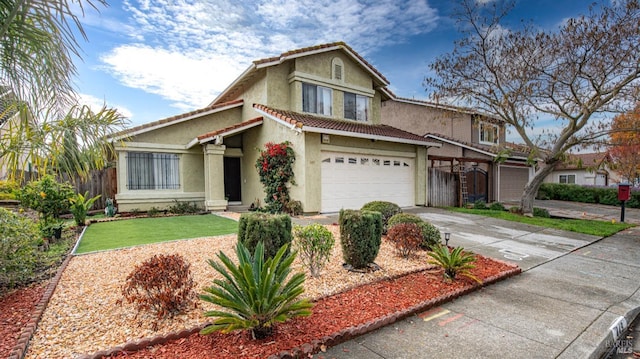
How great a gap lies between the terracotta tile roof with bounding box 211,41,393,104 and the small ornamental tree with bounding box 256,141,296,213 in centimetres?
359

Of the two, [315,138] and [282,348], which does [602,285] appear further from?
[315,138]

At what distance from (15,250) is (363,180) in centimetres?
1099

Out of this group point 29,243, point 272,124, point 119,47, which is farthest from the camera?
point 272,124

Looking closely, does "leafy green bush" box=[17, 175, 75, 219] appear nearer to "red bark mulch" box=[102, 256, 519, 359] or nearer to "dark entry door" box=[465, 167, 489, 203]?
"red bark mulch" box=[102, 256, 519, 359]

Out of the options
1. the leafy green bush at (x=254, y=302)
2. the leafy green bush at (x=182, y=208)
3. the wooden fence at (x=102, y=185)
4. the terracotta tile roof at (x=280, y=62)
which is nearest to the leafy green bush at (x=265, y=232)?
the leafy green bush at (x=254, y=302)

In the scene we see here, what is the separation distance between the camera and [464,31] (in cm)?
1266

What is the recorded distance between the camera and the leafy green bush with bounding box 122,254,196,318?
11.4ft

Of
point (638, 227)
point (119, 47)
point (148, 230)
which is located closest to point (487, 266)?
point (148, 230)

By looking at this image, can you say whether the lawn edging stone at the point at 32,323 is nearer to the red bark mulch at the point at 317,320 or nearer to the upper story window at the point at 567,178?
the red bark mulch at the point at 317,320

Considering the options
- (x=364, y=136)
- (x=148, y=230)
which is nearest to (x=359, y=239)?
(x=148, y=230)

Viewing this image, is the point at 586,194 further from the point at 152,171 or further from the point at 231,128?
the point at 152,171

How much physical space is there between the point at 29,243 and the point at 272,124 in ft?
Result: 29.0

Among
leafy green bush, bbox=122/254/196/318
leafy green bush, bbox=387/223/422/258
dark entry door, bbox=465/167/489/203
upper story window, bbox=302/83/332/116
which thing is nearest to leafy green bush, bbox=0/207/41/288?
leafy green bush, bbox=122/254/196/318

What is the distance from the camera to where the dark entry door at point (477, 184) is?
19.3 meters
